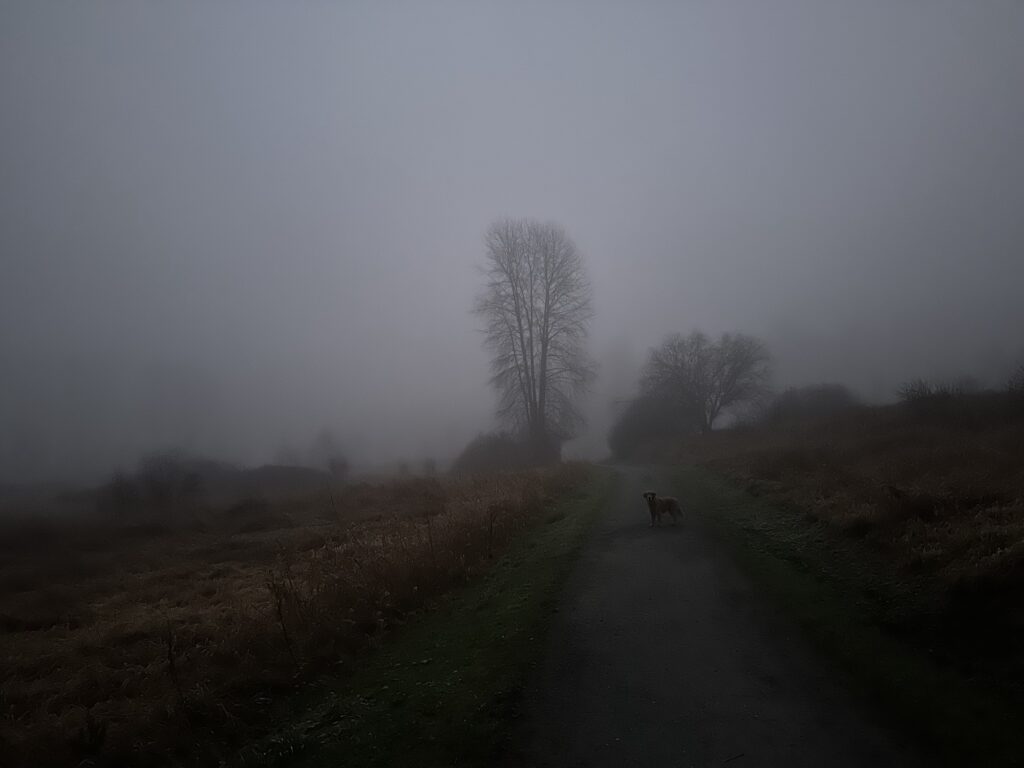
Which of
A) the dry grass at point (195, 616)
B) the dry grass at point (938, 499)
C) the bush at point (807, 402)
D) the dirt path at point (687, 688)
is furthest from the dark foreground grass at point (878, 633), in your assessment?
the bush at point (807, 402)

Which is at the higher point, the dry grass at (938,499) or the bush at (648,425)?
the bush at (648,425)

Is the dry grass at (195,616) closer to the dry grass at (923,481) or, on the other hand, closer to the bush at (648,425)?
the dry grass at (923,481)

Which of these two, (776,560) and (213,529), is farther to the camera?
(213,529)

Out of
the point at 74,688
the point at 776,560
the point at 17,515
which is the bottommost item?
the point at 74,688

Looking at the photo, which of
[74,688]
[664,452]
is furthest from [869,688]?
[664,452]

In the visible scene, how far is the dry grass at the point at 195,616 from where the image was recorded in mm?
5371

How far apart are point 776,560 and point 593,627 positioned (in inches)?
146

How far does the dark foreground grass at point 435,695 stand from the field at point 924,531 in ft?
13.2

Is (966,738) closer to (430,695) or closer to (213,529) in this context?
(430,695)

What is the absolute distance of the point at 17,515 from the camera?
17.5 m

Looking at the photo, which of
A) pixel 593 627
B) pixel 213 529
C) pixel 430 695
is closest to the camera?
pixel 430 695

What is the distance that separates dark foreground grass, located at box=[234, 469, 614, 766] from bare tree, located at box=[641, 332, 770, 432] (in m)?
47.2

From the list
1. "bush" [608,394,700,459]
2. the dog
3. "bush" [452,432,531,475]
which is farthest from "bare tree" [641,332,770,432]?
the dog

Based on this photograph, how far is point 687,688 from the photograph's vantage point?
5086 mm
